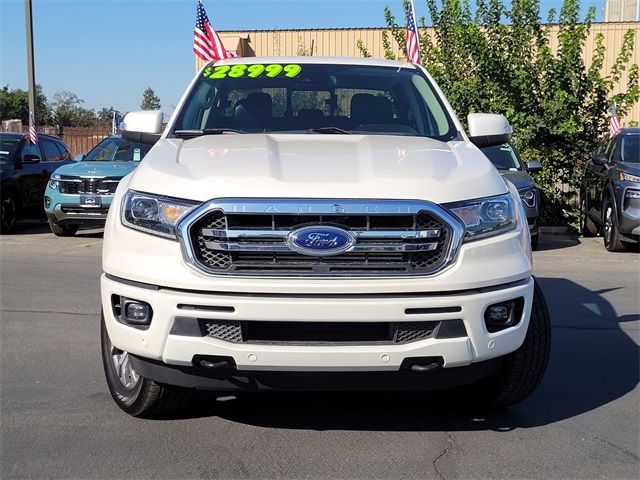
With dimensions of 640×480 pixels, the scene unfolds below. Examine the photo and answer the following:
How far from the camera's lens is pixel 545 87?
16.1m

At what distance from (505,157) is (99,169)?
6.68 m

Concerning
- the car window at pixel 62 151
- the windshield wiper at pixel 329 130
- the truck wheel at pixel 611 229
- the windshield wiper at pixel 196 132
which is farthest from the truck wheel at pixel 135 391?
the car window at pixel 62 151

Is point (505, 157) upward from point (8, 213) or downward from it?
upward

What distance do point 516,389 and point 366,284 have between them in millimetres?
1149

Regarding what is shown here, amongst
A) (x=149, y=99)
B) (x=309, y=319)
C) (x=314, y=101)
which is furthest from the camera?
(x=149, y=99)

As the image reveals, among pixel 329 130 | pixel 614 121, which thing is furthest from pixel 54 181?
pixel 614 121

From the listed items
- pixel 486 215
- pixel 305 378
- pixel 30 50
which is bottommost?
pixel 305 378

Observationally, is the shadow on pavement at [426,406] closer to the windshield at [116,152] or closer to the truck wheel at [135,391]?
the truck wheel at [135,391]

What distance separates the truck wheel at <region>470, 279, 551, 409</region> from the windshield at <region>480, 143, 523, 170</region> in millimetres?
9114

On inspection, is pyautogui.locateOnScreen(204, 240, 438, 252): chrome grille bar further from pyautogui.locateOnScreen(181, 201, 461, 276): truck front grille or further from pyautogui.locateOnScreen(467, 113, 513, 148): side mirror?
pyautogui.locateOnScreen(467, 113, 513, 148): side mirror

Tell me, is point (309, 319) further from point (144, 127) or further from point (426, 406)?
point (144, 127)

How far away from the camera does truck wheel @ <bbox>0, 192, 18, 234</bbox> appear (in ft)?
45.6

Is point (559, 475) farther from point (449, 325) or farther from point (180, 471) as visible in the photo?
point (180, 471)

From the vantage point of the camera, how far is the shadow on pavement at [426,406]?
4.28 metres
